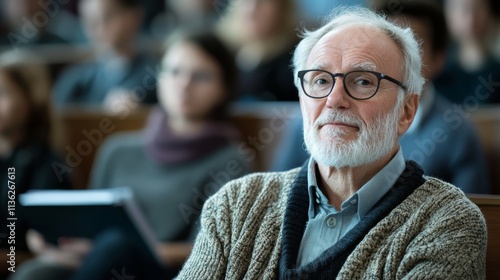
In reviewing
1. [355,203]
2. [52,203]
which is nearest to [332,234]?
[355,203]

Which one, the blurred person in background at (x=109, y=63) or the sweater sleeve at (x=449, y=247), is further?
the blurred person in background at (x=109, y=63)

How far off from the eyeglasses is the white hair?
0.11 ft

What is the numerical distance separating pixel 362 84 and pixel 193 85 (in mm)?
1542

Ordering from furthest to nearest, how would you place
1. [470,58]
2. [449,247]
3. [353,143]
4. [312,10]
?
[312,10]
[470,58]
[353,143]
[449,247]

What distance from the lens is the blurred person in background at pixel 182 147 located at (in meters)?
2.75

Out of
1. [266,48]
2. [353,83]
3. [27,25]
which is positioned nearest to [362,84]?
[353,83]

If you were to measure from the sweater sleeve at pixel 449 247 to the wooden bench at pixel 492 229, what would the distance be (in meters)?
0.14

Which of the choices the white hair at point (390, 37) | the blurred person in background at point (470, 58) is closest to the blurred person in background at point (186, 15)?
the blurred person in background at point (470, 58)

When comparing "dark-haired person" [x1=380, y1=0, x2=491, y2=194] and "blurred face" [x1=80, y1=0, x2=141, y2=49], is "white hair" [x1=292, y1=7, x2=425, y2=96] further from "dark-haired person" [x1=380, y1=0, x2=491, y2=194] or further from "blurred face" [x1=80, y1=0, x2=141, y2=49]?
"blurred face" [x1=80, y1=0, x2=141, y2=49]

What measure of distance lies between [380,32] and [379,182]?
247mm

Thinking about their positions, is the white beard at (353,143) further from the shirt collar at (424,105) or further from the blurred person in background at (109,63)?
the blurred person in background at (109,63)

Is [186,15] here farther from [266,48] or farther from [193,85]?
[193,85]

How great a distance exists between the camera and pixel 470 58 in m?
3.03

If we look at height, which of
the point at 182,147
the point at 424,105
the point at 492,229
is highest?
the point at 492,229
